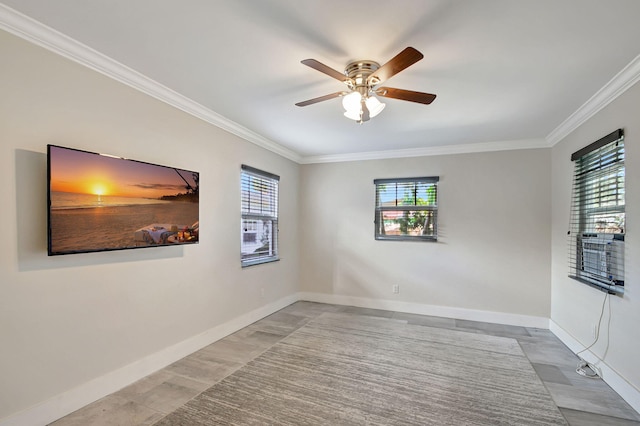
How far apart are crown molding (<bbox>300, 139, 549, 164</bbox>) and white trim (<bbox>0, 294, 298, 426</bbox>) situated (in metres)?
3.01

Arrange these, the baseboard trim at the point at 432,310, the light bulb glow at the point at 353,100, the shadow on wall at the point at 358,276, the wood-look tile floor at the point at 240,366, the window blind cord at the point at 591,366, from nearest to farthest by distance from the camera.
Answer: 1. the wood-look tile floor at the point at 240,366
2. the light bulb glow at the point at 353,100
3. the window blind cord at the point at 591,366
4. the baseboard trim at the point at 432,310
5. the shadow on wall at the point at 358,276

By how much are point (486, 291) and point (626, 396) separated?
2.09 metres

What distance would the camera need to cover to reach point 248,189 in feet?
13.9

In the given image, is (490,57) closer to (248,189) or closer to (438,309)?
(248,189)

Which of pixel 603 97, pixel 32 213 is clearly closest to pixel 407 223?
pixel 603 97

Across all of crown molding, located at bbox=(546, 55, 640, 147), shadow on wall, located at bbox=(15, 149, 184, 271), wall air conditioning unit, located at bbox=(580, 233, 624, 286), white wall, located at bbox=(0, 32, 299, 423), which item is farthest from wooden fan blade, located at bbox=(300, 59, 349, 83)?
wall air conditioning unit, located at bbox=(580, 233, 624, 286)

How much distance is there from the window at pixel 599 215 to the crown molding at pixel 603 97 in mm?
334

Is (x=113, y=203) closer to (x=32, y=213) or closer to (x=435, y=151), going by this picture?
(x=32, y=213)

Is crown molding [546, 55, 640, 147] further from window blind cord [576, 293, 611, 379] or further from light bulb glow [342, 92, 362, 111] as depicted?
light bulb glow [342, 92, 362, 111]

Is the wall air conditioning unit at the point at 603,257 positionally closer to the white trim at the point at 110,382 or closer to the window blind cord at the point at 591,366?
the window blind cord at the point at 591,366

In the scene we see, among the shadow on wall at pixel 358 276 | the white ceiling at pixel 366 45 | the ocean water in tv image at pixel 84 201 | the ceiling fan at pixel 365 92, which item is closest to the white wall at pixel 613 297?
the white ceiling at pixel 366 45

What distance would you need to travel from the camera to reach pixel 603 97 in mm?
2791

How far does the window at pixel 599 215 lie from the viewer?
2.66 metres

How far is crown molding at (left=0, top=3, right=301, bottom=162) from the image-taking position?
1871 millimetres
